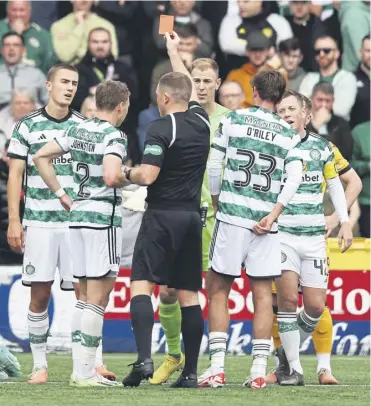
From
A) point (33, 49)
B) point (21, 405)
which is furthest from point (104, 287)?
point (33, 49)

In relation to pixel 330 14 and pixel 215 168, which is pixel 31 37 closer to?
pixel 330 14

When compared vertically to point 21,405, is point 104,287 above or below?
above

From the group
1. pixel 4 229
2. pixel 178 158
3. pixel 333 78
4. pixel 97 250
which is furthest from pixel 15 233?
pixel 333 78

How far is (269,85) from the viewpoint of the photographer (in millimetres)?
8758

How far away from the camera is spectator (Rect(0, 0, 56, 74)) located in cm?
1517

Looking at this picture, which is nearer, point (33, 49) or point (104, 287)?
point (104, 287)

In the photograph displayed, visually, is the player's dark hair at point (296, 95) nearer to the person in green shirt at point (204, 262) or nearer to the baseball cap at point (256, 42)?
the person in green shirt at point (204, 262)

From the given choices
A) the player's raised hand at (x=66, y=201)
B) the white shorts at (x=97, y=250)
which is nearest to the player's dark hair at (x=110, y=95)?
the player's raised hand at (x=66, y=201)

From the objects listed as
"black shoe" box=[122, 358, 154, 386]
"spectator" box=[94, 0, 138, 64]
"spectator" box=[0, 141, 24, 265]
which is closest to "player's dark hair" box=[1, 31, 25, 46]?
"spectator" box=[94, 0, 138, 64]

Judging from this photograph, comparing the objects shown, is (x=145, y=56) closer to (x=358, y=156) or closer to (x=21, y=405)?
(x=358, y=156)

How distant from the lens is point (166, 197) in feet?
27.9

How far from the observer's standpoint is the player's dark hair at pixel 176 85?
8.47 metres

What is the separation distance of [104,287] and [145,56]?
285 inches

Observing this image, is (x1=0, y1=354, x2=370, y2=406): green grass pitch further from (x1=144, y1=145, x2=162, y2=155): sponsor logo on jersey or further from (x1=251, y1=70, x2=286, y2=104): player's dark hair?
(x1=251, y1=70, x2=286, y2=104): player's dark hair
